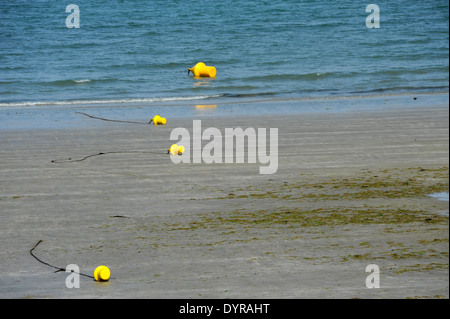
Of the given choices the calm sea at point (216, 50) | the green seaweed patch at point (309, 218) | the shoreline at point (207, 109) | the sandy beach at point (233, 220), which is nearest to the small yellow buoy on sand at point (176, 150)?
the sandy beach at point (233, 220)

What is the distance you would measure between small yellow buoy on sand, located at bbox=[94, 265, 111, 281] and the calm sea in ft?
39.1

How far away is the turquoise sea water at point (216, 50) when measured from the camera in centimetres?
1845

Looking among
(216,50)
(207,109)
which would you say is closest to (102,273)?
(207,109)

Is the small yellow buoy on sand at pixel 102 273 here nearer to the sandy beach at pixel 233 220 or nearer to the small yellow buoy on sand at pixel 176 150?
the sandy beach at pixel 233 220

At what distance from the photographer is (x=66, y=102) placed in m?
16.9

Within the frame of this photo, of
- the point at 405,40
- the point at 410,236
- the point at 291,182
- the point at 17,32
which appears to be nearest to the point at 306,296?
the point at 410,236

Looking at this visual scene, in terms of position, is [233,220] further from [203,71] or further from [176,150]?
Answer: [203,71]

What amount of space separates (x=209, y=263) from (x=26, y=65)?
70.3 feet

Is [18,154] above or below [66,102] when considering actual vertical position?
below

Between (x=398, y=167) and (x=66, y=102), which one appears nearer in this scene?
(x=398, y=167)

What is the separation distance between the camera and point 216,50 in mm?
27672

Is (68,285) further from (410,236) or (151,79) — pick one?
(151,79)

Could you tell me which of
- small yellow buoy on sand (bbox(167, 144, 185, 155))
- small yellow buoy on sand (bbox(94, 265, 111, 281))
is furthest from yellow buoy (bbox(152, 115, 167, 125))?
small yellow buoy on sand (bbox(94, 265, 111, 281))

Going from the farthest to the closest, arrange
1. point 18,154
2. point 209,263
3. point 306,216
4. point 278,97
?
point 278,97, point 18,154, point 306,216, point 209,263
